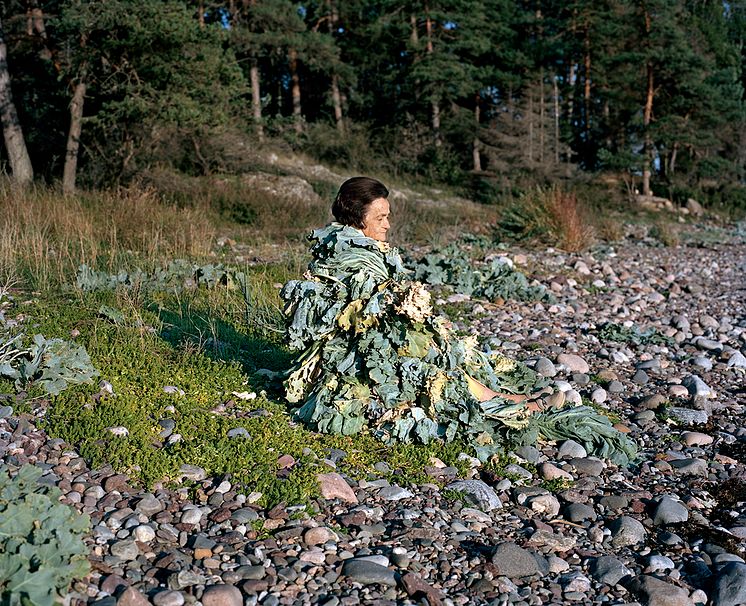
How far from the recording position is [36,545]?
7.91 ft

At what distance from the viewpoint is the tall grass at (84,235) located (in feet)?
22.3

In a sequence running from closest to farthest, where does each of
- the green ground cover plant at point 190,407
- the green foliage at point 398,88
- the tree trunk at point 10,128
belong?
the green ground cover plant at point 190,407 → the green foliage at point 398,88 → the tree trunk at point 10,128

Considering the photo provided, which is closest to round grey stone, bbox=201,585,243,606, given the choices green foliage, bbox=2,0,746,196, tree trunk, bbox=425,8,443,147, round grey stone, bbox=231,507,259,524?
round grey stone, bbox=231,507,259,524

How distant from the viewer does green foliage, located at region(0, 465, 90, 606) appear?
225 centimetres

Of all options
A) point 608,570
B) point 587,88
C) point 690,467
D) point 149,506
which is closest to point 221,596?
point 149,506

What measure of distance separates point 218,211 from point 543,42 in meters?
20.1

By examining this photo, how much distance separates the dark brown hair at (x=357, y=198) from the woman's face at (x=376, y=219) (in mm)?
19

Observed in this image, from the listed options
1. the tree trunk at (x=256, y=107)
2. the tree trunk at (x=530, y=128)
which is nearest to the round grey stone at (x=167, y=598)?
the tree trunk at (x=256, y=107)

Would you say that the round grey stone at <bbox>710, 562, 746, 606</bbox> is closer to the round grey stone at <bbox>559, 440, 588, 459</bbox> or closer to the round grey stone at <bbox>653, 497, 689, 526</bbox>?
the round grey stone at <bbox>653, 497, 689, 526</bbox>

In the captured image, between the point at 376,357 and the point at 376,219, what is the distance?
29.7 inches

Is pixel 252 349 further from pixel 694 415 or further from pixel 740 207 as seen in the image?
pixel 740 207

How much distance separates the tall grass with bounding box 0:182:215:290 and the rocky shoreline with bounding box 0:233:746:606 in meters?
3.44

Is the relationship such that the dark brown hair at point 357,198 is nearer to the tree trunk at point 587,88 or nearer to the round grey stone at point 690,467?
the round grey stone at point 690,467

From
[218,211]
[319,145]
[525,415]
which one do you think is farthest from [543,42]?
[525,415]
